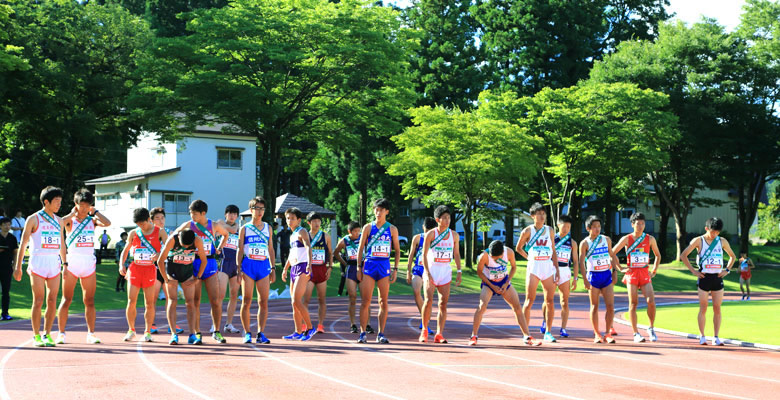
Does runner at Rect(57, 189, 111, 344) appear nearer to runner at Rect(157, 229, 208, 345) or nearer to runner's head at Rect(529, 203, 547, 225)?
runner at Rect(157, 229, 208, 345)

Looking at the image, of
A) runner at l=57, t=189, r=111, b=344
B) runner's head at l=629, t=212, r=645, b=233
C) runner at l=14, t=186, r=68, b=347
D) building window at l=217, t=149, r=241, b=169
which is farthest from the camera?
building window at l=217, t=149, r=241, b=169

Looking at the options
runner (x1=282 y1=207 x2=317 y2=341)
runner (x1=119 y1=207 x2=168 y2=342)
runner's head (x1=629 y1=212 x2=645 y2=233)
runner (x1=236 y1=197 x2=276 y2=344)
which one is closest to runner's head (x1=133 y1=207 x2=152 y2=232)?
runner (x1=119 y1=207 x2=168 y2=342)

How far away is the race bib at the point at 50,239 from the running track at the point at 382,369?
145 centimetres

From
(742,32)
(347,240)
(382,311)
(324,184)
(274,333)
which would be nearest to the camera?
(382,311)

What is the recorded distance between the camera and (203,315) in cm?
1773

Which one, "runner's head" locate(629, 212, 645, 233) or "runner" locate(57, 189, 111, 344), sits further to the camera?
"runner's head" locate(629, 212, 645, 233)

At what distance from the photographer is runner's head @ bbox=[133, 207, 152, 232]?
11188 mm

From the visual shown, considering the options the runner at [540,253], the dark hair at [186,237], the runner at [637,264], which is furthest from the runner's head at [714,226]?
the dark hair at [186,237]

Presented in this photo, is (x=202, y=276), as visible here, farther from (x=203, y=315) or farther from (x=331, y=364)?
(x=203, y=315)

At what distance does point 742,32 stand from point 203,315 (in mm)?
41367

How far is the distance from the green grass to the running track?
160 cm

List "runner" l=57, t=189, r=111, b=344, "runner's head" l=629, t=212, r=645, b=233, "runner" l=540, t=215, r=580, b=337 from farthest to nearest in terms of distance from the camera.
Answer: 1. "runner" l=540, t=215, r=580, b=337
2. "runner's head" l=629, t=212, r=645, b=233
3. "runner" l=57, t=189, r=111, b=344

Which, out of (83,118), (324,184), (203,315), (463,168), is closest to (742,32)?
(463,168)

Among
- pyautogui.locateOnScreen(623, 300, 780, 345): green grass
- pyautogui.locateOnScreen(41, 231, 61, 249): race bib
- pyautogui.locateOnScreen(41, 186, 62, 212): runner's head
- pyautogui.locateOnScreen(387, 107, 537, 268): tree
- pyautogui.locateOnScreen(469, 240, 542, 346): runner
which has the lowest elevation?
pyautogui.locateOnScreen(623, 300, 780, 345): green grass
